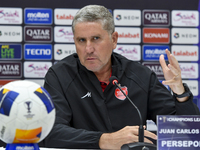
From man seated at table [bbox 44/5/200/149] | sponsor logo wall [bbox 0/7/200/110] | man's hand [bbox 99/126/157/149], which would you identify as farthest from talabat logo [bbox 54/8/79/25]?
man's hand [bbox 99/126/157/149]

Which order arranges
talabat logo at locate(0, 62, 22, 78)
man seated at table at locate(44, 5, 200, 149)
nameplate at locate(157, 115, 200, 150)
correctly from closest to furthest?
nameplate at locate(157, 115, 200, 150) < man seated at table at locate(44, 5, 200, 149) < talabat logo at locate(0, 62, 22, 78)

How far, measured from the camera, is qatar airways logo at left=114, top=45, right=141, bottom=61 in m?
2.91

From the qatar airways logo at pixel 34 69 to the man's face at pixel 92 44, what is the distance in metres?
1.34

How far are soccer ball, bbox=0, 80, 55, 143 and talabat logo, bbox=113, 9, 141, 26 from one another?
7.28 ft

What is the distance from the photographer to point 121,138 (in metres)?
1.17

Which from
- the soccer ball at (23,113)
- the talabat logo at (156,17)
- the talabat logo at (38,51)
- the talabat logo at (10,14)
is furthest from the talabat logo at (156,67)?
the soccer ball at (23,113)

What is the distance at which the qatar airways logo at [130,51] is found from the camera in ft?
9.55

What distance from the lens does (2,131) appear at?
77cm

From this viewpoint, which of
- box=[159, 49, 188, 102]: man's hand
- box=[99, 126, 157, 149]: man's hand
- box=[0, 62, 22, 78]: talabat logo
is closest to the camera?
box=[99, 126, 157, 149]: man's hand

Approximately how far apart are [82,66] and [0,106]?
942mm

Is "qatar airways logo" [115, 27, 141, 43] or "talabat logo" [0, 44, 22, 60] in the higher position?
"qatar airways logo" [115, 27, 141, 43]

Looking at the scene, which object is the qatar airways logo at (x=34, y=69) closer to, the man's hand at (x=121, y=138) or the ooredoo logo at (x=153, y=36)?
the ooredoo logo at (x=153, y=36)

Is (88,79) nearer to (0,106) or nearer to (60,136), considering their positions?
(60,136)

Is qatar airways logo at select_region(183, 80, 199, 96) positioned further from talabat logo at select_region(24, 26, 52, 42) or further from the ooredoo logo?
talabat logo at select_region(24, 26, 52, 42)
